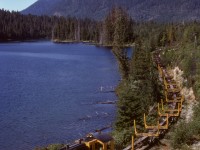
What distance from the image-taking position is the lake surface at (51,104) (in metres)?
37.3

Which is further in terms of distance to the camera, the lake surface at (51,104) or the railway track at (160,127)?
the lake surface at (51,104)

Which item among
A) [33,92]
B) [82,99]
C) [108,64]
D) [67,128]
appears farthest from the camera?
[108,64]

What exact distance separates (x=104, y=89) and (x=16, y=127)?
75.8 ft

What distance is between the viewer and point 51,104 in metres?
50.1

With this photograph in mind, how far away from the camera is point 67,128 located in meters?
39.2

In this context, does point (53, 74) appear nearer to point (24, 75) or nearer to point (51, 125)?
point (24, 75)

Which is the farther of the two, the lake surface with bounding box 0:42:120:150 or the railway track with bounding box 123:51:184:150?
the lake surface with bounding box 0:42:120:150

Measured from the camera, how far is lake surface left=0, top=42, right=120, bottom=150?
3731cm

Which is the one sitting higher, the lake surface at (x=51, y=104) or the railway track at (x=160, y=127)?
the railway track at (x=160, y=127)

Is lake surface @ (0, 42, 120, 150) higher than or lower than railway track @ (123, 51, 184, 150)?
lower

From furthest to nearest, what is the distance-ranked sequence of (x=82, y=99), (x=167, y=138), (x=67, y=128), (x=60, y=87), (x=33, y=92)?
1. (x=60, y=87)
2. (x=33, y=92)
3. (x=82, y=99)
4. (x=67, y=128)
5. (x=167, y=138)

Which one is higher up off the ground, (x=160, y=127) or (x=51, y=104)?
(x=160, y=127)

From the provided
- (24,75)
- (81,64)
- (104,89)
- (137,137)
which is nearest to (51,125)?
(137,137)

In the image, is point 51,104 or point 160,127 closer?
point 160,127
